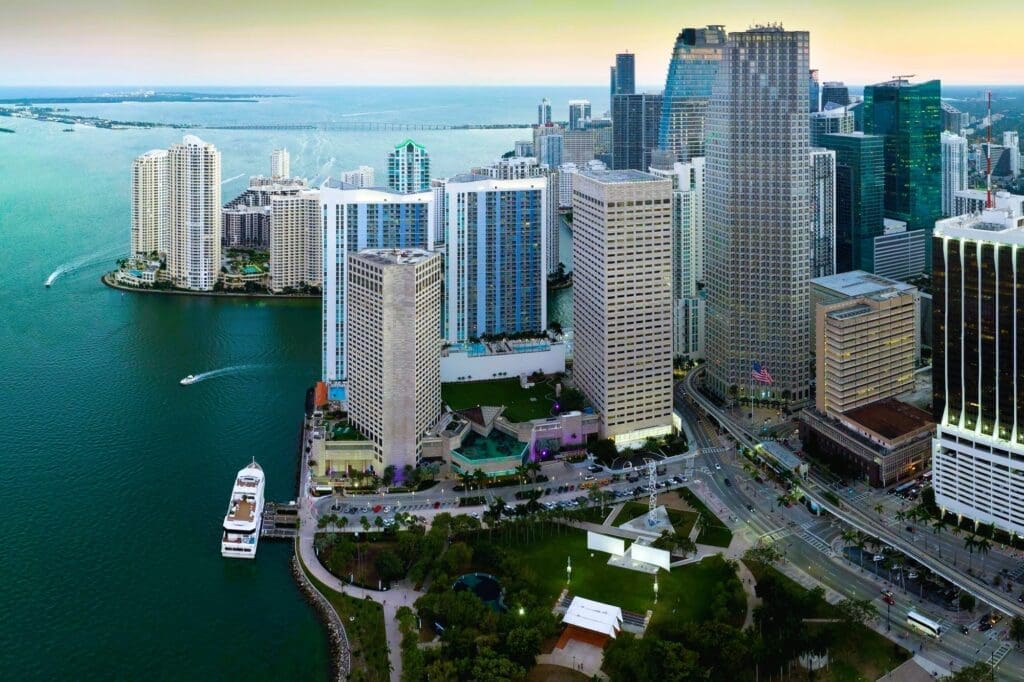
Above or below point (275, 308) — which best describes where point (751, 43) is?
above

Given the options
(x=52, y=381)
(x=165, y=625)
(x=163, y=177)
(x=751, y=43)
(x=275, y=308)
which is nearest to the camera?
(x=165, y=625)

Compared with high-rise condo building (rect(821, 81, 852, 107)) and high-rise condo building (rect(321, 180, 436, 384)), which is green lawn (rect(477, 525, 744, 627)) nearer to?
high-rise condo building (rect(321, 180, 436, 384))

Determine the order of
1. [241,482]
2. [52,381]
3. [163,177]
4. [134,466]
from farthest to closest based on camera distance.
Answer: [163,177]
[52,381]
[134,466]
[241,482]

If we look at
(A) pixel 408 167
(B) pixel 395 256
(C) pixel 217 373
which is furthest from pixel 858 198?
(C) pixel 217 373

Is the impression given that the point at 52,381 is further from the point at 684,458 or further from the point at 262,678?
the point at 684,458

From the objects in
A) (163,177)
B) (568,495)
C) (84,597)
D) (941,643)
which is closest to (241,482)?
(84,597)

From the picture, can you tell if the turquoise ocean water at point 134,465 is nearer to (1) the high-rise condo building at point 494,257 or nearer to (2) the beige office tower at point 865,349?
(1) the high-rise condo building at point 494,257

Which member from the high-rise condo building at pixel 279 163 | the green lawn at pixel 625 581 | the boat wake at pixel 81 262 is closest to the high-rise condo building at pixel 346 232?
the green lawn at pixel 625 581
